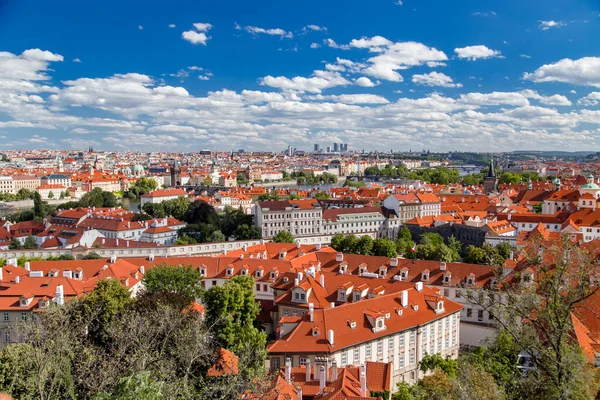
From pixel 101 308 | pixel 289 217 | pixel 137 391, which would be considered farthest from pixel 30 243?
pixel 137 391

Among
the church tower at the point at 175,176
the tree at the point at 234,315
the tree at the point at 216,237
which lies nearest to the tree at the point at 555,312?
the tree at the point at 234,315

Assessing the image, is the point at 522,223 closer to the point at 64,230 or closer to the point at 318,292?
the point at 318,292

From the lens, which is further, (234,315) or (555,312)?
(234,315)

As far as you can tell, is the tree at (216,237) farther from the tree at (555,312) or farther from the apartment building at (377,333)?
the tree at (555,312)

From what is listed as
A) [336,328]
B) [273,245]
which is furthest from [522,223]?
[336,328]

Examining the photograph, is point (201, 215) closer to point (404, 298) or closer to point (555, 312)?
point (404, 298)

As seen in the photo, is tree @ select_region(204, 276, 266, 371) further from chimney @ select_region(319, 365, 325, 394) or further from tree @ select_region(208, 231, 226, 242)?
tree @ select_region(208, 231, 226, 242)
